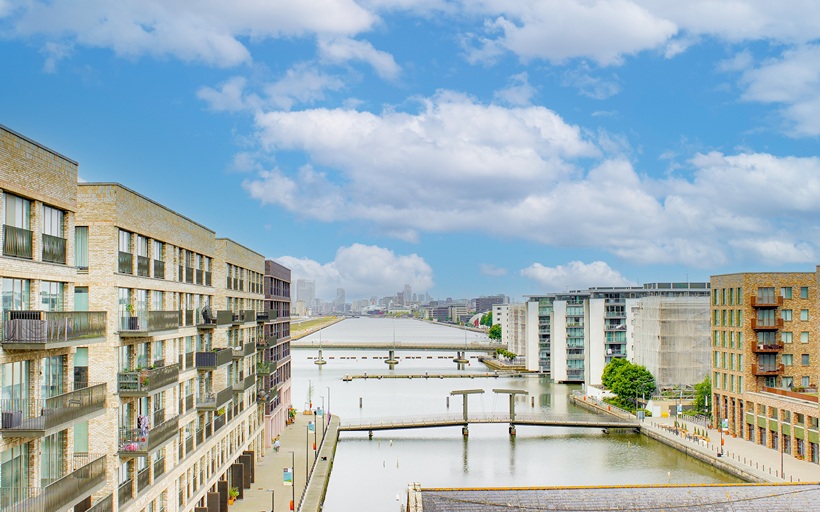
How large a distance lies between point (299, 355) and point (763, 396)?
14733 centimetres

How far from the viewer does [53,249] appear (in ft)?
73.7

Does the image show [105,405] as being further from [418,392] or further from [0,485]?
[418,392]

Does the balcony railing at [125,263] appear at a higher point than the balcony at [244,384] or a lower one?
higher

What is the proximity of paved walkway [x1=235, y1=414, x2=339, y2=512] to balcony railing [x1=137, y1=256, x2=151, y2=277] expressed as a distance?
1700cm

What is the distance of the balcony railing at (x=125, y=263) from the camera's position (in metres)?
28.5

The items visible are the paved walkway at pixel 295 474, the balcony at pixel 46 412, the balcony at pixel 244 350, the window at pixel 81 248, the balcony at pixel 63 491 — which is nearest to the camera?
the balcony at pixel 46 412

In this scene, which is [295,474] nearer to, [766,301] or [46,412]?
[46,412]

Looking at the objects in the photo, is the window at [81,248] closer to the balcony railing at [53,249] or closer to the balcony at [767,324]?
the balcony railing at [53,249]

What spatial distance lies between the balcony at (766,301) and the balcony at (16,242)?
197 feet

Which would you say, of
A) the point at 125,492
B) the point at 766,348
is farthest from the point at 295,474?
the point at 766,348

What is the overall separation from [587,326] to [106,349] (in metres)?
100

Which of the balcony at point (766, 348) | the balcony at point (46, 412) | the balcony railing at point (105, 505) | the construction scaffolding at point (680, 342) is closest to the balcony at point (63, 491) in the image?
the balcony railing at point (105, 505)

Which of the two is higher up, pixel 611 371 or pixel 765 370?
pixel 765 370

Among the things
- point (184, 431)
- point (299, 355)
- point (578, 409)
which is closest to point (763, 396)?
point (578, 409)
